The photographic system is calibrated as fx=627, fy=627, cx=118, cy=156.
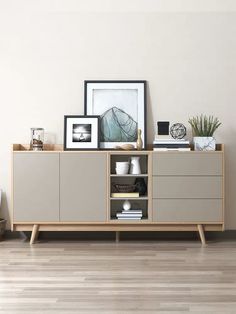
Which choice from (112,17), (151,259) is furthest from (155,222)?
(112,17)

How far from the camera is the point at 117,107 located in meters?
5.45

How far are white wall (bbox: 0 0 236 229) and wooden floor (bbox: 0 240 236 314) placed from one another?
3.18 feet

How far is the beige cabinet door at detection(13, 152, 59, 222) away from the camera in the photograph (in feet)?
16.9

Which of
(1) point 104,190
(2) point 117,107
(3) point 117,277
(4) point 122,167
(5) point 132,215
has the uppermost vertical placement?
(2) point 117,107

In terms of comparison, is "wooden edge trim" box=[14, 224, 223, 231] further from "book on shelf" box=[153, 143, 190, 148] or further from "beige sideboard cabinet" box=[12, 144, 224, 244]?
"book on shelf" box=[153, 143, 190, 148]

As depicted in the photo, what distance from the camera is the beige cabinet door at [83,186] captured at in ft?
16.8

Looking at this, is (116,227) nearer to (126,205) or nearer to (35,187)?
(126,205)

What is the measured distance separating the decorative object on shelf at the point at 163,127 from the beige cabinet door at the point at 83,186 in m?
0.53

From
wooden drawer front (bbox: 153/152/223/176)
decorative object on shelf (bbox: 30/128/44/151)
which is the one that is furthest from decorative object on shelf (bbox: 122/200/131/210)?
decorative object on shelf (bbox: 30/128/44/151)

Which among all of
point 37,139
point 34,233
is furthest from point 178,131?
point 34,233

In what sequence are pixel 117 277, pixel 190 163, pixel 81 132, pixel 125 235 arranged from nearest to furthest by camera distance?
pixel 117 277
pixel 190 163
pixel 81 132
pixel 125 235

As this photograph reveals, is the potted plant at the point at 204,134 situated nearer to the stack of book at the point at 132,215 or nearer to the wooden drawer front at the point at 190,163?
the wooden drawer front at the point at 190,163

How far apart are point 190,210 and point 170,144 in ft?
1.87

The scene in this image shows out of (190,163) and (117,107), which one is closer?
(190,163)
